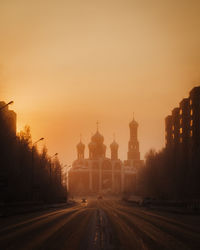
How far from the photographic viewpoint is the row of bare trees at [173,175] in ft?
274

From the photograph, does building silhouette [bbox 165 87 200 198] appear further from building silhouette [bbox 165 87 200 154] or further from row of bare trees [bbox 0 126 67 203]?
row of bare trees [bbox 0 126 67 203]

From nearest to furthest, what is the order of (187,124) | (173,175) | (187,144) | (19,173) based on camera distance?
(19,173) → (173,175) → (187,144) → (187,124)

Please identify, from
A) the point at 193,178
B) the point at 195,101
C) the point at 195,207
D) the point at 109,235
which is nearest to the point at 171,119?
the point at 195,101

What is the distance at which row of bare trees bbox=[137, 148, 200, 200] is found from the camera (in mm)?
83375

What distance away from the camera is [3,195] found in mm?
58312

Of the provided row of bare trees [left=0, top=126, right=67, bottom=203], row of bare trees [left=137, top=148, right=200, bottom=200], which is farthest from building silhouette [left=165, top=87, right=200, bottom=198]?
row of bare trees [left=0, top=126, right=67, bottom=203]

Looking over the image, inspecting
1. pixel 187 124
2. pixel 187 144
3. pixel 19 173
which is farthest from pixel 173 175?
pixel 19 173

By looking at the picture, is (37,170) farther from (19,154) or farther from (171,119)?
(171,119)

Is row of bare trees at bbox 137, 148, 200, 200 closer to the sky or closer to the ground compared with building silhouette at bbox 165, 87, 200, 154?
closer to the ground

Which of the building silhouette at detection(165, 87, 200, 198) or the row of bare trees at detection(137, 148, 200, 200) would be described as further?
the building silhouette at detection(165, 87, 200, 198)

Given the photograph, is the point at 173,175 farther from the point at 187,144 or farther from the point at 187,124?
the point at 187,124

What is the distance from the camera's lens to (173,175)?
10000 centimetres

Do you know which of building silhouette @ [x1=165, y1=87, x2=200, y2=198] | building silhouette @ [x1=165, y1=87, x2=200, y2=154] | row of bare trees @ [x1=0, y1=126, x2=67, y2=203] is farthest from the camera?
building silhouette @ [x1=165, y1=87, x2=200, y2=154]

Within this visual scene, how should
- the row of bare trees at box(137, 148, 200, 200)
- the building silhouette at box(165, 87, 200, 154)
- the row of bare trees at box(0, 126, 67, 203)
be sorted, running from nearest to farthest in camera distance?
the row of bare trees at box(0, 126, 67, 203)
the row of bare trees at box(137, 148, 200, 200)
the building silhouette at box(165, 87, 200, 154)
